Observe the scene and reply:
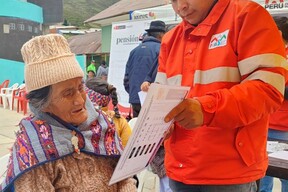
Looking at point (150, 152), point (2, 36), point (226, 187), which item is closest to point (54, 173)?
point (150, 152)

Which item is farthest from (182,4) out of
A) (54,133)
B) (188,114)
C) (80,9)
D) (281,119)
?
(80,9)

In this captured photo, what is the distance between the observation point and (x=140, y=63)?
15.4 ft

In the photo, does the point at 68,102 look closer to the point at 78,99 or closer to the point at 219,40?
the point at 78,99

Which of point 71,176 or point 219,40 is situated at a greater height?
point 219,40

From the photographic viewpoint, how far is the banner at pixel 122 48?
6.65 m

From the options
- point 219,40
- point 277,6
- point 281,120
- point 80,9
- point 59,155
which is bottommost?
point 281,120

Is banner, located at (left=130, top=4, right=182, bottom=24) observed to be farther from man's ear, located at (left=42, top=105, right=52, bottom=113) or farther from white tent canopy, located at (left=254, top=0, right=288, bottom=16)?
man's ear, located at (left=42, top=105, right=52, bottom=113)

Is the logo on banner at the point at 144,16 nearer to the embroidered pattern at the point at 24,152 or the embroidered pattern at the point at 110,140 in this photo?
the embroidered pattern at the point at 110,140

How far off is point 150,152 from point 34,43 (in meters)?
0.61

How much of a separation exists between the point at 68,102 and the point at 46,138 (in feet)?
0.53

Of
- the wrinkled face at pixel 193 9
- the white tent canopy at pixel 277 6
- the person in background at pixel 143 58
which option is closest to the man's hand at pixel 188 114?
the wrinkled face at pixel 193 9

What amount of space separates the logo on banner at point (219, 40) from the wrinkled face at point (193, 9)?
11 centimetres

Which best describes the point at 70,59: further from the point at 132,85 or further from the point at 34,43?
the point at 132,85

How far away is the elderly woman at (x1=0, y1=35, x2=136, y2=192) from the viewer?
1.42 meters
